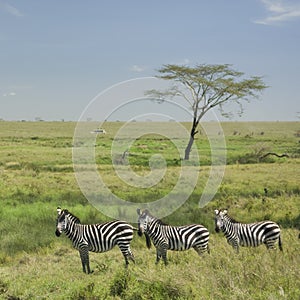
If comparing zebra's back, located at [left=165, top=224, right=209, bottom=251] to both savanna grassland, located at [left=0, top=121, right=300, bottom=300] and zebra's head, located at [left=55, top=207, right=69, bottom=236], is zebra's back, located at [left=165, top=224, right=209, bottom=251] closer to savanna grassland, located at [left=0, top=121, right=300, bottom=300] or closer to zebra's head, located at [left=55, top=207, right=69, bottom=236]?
savanna grassland, located at [left=0, top=121, right=300, bottom=300]

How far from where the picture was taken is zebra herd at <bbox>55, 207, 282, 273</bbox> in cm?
768

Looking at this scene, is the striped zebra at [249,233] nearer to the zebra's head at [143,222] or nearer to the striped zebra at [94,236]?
the zebra's head at [143,222]

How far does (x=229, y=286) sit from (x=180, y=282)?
2.02 ft

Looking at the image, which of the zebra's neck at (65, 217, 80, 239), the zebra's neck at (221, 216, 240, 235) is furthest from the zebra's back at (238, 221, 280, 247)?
the zebra's neck at (65, 217, 80, 239)

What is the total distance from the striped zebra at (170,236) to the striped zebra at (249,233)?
50cm

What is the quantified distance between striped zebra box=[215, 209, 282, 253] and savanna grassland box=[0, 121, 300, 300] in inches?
10.8

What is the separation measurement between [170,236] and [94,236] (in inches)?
57.8

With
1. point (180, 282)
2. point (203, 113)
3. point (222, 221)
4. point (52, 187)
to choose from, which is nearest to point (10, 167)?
point (52, 187)

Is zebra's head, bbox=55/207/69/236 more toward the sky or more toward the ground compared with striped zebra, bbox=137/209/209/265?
more toward the sky

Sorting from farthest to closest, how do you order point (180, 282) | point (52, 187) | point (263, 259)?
point (52, 187), point (263, 259), point (180, 282)

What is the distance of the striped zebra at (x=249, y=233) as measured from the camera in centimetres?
793

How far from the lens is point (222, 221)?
7.88m

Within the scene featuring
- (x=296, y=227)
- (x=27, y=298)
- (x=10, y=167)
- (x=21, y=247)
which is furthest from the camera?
(x=10, y=167)

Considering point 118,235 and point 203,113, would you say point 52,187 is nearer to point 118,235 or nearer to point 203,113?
point 118,235
